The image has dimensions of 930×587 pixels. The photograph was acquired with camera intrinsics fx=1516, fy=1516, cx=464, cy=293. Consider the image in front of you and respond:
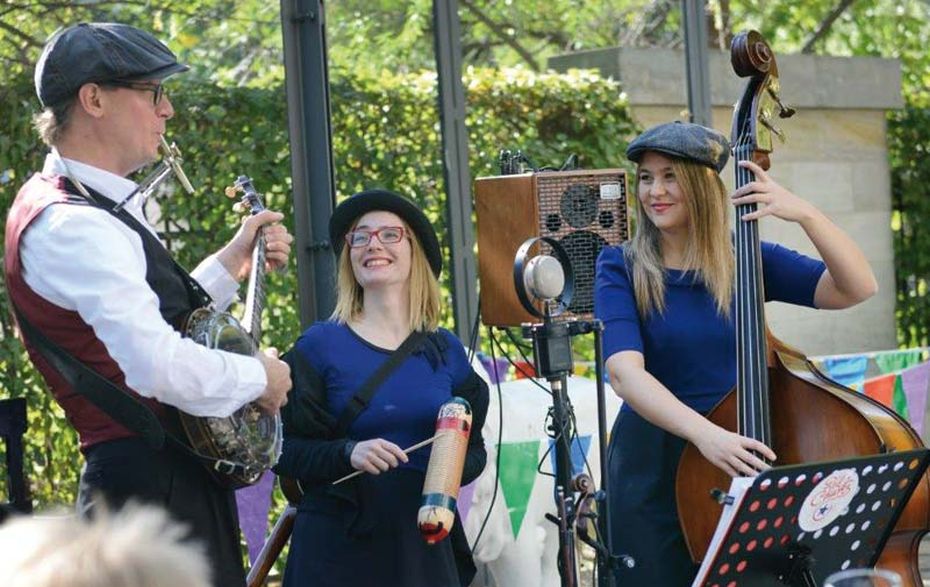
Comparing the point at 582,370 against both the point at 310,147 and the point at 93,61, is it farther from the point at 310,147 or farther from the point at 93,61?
the point at 93,61

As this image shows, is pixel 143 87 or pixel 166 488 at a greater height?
pixel 143 87

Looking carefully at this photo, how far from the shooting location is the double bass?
3.32 m

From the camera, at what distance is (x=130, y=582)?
137cm

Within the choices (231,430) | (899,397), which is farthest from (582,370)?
(231,430)

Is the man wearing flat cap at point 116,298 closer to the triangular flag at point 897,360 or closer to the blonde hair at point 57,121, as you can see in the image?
the blonde hair at point 57,121

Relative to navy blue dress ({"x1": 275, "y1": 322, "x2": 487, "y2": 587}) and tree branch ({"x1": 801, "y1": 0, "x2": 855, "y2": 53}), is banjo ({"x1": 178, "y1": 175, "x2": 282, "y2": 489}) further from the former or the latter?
tree branch ({"x1": 801, "y1": 0, "x2": 855, "y2": 53})

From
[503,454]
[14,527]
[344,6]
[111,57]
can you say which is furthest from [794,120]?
[14,527]

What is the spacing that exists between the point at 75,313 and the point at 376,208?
1187 mm

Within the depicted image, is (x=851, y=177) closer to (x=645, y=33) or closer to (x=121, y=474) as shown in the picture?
(x=645, y=33)

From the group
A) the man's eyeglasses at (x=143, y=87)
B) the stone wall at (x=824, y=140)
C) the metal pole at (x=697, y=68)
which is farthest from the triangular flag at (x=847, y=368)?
the man's eyeglasses at (x=143, y=87)

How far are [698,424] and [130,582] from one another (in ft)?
7.01

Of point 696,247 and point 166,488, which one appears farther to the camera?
point 696,247

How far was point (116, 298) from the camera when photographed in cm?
274

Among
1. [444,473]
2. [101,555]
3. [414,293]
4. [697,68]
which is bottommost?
[444,473]
